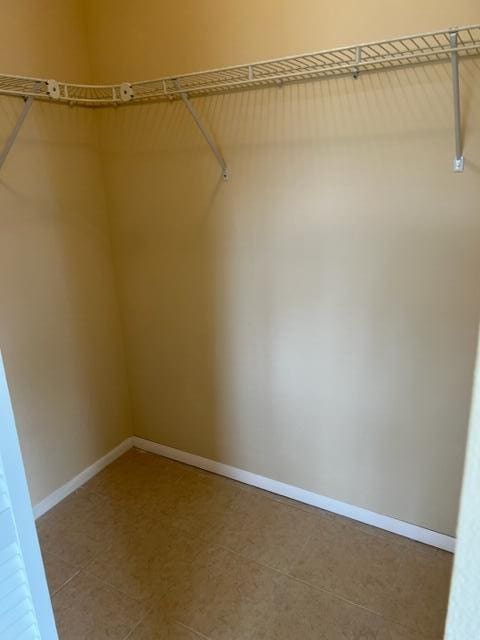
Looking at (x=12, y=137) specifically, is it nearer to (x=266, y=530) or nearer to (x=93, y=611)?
(x=93, y=611)

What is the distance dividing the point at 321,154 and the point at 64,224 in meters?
1.17

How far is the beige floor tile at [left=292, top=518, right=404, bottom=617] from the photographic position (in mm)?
1664

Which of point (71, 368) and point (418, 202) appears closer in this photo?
point (418, 202)

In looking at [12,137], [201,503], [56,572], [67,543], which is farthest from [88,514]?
[12,137]

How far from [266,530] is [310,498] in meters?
0.26

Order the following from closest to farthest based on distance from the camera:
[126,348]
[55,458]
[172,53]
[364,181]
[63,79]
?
[364,181] < [172,53] < [63,79] < [55,458] < [126,348]

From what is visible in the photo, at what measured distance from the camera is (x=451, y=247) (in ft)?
4.91

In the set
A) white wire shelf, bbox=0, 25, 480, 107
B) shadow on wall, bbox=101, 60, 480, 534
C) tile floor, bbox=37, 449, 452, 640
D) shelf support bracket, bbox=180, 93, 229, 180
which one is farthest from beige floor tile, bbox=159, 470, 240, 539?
white wire shelf, bbox=0, 25, 480, 107

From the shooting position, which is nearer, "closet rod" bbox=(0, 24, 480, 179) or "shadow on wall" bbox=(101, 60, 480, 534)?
"closet rod" bbox=(0, 24, 480, 179)

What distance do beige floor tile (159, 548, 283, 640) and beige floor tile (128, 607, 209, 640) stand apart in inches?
0.8

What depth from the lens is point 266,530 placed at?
1977 mm

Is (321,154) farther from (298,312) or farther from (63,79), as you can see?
(63,79)

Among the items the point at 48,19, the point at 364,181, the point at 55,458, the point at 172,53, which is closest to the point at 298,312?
the point at 364,181

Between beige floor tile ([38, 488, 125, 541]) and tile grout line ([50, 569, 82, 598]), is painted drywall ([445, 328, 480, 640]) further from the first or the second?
beige floor tile ([38, 488, 125, 541])
